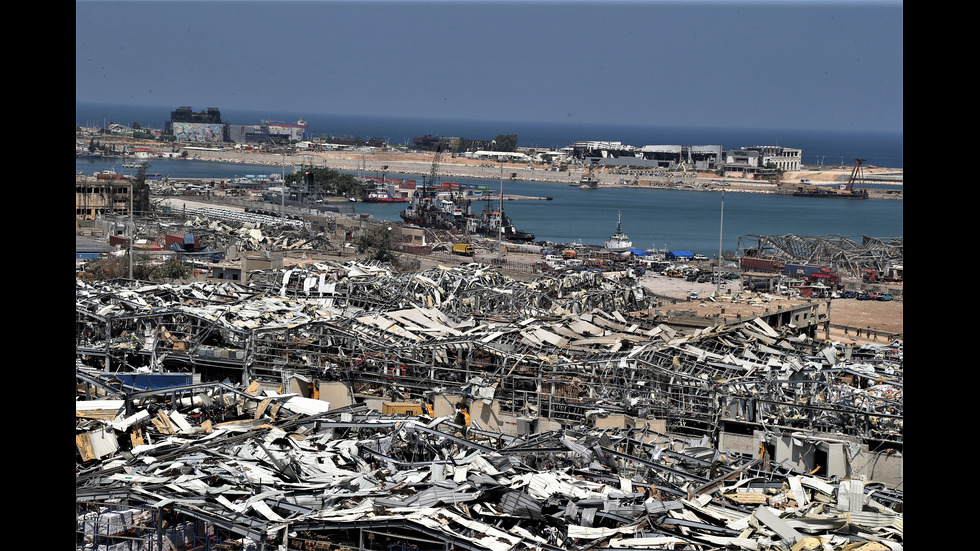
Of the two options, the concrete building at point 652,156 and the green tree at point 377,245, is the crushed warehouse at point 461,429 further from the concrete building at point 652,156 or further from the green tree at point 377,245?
the concrete building at point 652,156

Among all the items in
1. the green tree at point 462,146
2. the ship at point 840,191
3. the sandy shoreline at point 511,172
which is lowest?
the ship at point 840,191

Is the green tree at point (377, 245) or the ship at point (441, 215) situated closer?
the green tree at point (377, 245)

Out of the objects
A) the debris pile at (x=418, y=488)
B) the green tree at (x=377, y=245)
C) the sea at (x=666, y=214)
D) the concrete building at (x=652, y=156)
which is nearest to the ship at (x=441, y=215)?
the sea at (x=666, y=214)

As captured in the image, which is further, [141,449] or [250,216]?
[250,216]

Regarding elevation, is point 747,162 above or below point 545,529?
above

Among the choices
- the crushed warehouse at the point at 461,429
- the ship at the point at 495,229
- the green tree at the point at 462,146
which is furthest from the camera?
the green tree at the point at 462,146
